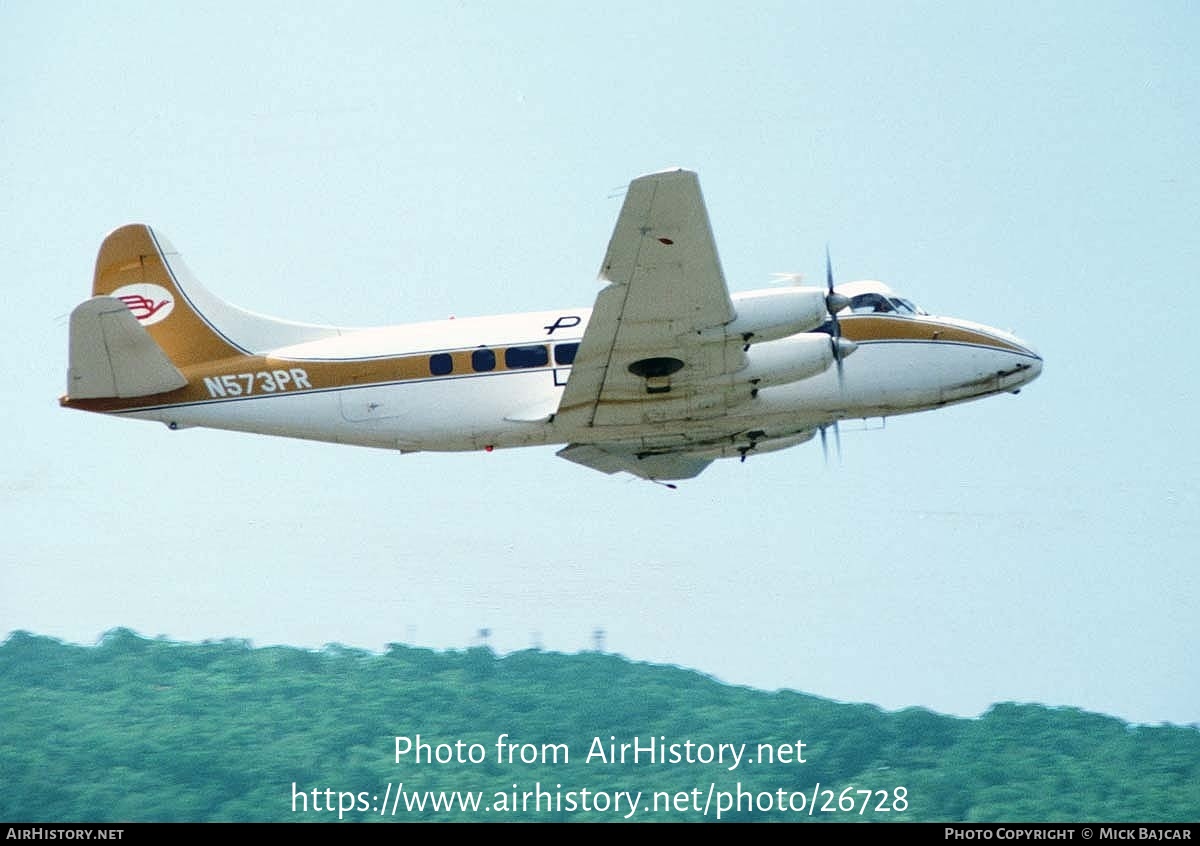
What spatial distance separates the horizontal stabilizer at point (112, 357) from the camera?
715 inches

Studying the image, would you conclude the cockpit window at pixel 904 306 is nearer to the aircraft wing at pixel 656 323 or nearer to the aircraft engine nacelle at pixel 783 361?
the aircraft engine nacelle at pixel 783 361

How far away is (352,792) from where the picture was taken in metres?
26.3

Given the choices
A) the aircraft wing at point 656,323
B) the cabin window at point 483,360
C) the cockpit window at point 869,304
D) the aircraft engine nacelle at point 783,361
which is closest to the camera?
the aircraft wing at point 656,323

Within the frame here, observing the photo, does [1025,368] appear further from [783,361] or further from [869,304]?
[783,361]

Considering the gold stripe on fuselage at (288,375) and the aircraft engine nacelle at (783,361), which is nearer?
the aircraft engine nacelle at (783,361)

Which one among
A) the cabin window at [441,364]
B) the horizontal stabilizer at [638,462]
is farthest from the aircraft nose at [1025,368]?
the cabin window at [441,364]

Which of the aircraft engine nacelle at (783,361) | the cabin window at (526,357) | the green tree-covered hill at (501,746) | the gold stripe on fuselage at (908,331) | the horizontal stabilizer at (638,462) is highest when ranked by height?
the gold stripe on fuselage at (908,331)

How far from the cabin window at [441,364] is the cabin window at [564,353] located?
144 cm

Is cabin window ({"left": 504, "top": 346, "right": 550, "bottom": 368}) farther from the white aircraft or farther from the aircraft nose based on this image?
the aircraft nose

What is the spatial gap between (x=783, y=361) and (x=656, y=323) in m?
2.02

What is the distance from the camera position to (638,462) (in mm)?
21484

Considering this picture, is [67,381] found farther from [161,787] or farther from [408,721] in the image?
[408,721]

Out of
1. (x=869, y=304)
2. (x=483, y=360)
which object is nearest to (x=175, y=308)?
(x=483, y=360)

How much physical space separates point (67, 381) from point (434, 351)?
4.97 m
